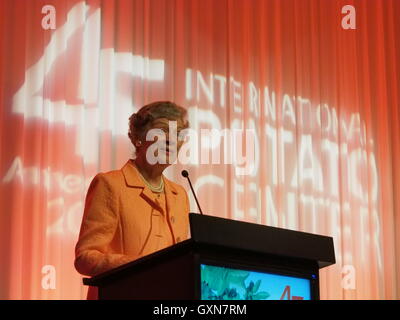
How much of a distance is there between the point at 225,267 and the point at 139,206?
89 centimetres

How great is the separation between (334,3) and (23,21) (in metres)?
2.24

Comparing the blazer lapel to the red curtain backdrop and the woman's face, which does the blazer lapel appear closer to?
the woman's face

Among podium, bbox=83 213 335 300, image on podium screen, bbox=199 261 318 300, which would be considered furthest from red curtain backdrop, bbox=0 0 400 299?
image on podium screen, bbox=199 261 318 300

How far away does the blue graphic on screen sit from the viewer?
6.97 feet

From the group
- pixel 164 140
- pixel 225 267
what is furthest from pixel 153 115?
pixel 225 267

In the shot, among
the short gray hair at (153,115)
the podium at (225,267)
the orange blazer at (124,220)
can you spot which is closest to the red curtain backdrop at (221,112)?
the short gray hair at (153,115)

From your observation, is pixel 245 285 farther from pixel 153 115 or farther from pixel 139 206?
pixel 153 115

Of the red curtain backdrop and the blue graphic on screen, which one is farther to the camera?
the red curtain backdrop

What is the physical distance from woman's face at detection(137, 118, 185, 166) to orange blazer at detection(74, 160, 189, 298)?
4.4 inches

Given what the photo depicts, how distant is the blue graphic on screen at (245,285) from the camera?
2.12 m

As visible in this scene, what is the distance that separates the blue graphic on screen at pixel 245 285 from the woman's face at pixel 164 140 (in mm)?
919

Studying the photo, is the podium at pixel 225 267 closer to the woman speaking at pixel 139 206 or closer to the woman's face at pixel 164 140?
the woman speaking at pixel 139 206
